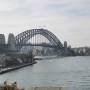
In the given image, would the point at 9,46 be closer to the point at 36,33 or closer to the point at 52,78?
the point at 36,33

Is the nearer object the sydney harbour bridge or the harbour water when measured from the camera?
the harbour water

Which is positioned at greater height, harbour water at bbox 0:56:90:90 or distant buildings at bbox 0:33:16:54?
distant buildings at bbox 0:33:16:54

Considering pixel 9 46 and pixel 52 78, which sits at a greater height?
pixel 9 46

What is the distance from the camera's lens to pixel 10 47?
12075 centimetres

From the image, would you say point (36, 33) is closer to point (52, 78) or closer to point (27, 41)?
point (27, 41)

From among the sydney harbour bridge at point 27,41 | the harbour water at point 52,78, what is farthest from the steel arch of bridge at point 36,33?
the harbour water at point 52,78

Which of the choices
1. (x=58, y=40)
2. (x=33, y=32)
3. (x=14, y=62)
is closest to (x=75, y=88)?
(x=14, y=62)

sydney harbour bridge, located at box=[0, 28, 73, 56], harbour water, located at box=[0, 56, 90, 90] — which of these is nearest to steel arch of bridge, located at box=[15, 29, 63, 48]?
sydney harbour bridge, located at box=[0, 28, 73, 56]

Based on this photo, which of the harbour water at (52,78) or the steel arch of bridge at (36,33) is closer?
the harbour water at (52,78)

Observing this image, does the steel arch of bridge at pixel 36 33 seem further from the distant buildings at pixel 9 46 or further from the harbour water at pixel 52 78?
the harbour water at pixel 52 78

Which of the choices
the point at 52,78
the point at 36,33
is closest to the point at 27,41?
the point at 36,33

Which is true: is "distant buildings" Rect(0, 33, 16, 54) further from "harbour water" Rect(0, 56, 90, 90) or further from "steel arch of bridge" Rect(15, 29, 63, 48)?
"harbour water" Rect(0, 56, 90, 90)

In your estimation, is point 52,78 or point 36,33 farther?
point 36,33

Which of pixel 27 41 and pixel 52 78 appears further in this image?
pixel 27 41
